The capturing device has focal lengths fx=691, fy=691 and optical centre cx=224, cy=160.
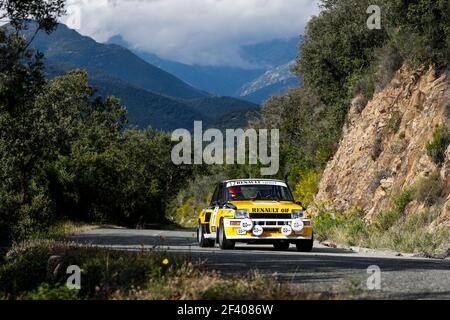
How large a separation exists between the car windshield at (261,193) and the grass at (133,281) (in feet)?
21.2

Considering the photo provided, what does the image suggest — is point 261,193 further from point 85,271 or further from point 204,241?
point 85,271

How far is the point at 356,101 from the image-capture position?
38406mm

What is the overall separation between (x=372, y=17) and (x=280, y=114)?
113ft

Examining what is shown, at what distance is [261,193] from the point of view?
18500 millimetres

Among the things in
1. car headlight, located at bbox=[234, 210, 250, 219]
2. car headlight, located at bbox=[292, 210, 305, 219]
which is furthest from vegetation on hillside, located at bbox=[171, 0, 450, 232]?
car headlight, located at bbox=[234, 210, 250, 219]

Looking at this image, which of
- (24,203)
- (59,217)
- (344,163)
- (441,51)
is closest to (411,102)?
(441,51)

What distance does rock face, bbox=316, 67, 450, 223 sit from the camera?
26344 mm

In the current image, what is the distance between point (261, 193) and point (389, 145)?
13.5 metres

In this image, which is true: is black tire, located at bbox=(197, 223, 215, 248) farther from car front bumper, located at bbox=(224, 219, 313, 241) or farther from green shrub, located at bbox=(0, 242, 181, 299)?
green shrub, located at bbox=(0, 242, 181, 299)

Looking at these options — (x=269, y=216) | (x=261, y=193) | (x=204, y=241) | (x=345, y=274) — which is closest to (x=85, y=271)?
(x=345, y=274)

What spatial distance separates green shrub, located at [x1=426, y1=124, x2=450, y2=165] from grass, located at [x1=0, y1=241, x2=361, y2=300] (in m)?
15.2
